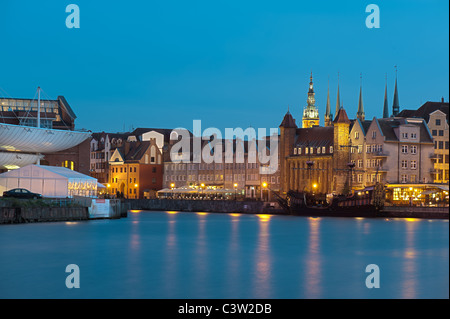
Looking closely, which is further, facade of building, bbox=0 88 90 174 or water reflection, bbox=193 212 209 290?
facade of building, bbox=0 88 90 174

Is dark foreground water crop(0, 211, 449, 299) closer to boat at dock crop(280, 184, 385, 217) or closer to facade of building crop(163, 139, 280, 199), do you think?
boat at dock crop(280, 184, 385, 217)

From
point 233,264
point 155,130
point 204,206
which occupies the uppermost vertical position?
point 155,130

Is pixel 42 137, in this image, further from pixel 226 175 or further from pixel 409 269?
pixel 409 269

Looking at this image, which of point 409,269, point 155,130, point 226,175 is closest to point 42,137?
point 226,175

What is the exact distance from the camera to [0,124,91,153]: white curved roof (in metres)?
90.2

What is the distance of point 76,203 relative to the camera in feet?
252

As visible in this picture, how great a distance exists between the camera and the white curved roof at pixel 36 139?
90.2m

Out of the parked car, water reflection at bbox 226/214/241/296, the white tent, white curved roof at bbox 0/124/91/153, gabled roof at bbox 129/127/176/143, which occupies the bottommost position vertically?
water reflection at bbox 226/214/241/296

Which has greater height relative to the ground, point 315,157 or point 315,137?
point 315,137

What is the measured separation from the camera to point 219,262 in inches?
1708

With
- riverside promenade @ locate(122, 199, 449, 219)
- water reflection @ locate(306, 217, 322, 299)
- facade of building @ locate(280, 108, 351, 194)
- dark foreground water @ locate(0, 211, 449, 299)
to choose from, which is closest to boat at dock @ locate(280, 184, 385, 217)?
riverside promenade @ locate(122, 199, 449, 219)

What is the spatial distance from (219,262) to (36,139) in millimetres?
55658

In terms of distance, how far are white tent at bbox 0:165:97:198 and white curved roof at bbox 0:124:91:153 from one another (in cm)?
1027

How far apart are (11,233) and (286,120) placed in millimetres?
80644
